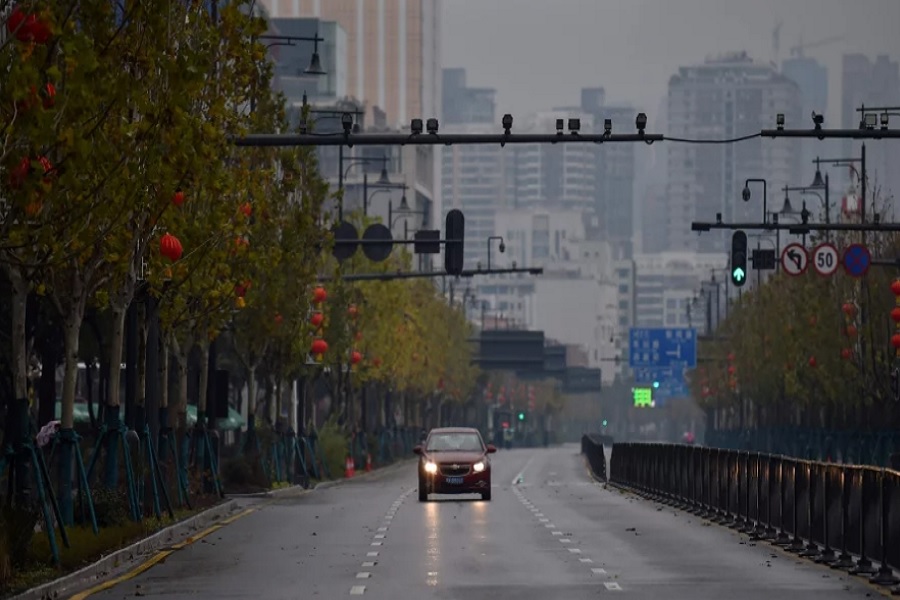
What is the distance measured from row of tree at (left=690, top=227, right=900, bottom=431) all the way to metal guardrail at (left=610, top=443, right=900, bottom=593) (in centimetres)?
1907

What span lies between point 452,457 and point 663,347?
9730 centimetres

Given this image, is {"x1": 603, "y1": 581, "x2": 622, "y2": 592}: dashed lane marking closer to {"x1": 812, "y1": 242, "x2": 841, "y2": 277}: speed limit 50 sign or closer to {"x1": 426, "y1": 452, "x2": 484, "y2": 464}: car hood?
{"x1": 426, "y1": 452, "x2": 484, "y2": 464}: car hood

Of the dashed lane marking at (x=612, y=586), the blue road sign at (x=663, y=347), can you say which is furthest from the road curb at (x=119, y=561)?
the blue road sign at (x=663, y=347)

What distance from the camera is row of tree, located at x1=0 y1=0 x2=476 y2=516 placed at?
24578mm

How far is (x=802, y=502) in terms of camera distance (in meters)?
35.8

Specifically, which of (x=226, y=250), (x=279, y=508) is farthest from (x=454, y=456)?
(x=226, y=250)

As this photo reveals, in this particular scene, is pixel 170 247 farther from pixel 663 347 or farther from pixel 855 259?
pixel 663 347

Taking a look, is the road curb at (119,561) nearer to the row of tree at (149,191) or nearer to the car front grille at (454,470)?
the row of tree at (149,191)

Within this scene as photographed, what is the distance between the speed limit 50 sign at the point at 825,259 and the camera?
6234 centimetres

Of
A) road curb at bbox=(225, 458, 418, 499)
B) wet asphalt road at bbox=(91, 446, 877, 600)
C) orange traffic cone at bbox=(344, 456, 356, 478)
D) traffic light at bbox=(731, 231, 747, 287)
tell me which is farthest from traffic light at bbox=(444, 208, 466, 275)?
orange traffic cone at bbox=(344, 456, 356, 478)

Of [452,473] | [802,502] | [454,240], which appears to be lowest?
[452,473]

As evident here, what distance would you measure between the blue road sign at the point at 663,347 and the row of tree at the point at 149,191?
7999cm

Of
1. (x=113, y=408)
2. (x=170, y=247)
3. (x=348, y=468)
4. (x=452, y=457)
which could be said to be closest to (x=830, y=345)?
(x=348, y=468)

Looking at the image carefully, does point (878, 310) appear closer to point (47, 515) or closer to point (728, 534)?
point (728, 534)
